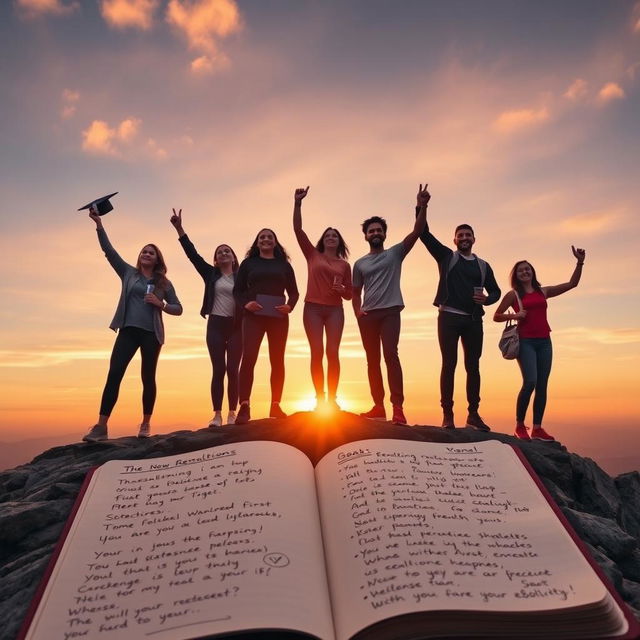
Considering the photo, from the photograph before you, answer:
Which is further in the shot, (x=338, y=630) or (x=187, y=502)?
(x=187, y=502)

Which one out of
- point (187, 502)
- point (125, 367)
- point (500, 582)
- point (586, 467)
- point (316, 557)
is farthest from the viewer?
point (125, 367)

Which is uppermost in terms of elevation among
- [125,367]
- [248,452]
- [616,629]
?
[125,367]

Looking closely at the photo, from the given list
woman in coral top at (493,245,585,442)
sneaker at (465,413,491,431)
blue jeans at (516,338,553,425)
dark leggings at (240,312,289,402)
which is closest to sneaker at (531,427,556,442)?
woman in coral top at (493,245,585,442)

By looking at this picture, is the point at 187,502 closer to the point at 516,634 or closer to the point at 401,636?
the point at 401,636

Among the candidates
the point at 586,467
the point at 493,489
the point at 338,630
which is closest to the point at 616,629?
the point at 493,489

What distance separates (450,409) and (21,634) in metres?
6.44

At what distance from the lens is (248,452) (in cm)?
341

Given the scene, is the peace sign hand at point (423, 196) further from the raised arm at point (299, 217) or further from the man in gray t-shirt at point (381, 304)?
the raised arm at point (299, 217)

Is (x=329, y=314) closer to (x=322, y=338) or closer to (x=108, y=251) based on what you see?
(x=322, y=338)

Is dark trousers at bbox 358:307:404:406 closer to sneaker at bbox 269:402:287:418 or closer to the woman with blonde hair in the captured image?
sneaker at bbox 269:402:287:418

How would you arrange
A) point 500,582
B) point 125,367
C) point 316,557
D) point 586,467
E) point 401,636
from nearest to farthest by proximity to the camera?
point 401,636 < point 500,582 < point 316,557 < point 586,467 < point 125,367

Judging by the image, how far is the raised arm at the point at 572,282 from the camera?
8805 mm

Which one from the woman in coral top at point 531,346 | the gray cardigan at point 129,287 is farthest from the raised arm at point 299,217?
the woman in coral top at point 531,346

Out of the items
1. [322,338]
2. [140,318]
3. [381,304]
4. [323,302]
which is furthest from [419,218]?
[140,318]
